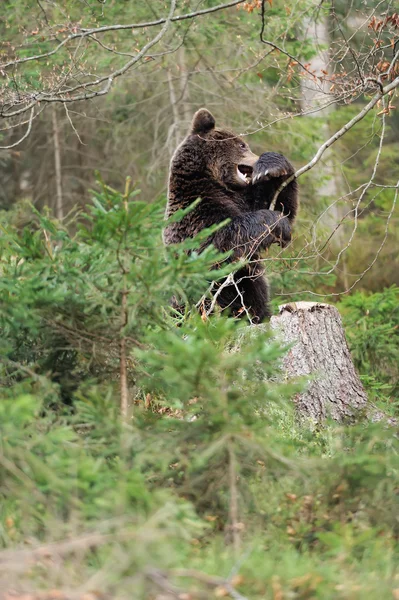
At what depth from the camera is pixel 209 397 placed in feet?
12.7

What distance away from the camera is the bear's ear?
28.3 ft

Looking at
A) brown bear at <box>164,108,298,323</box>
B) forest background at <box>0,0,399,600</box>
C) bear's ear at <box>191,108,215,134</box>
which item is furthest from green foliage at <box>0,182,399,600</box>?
bear's ear at <box>191,108,215,134</box>

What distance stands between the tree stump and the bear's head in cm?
204

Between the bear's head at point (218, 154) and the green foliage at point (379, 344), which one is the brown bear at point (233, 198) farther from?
the green foliage at point (379, 344)

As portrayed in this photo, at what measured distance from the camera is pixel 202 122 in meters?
8.67

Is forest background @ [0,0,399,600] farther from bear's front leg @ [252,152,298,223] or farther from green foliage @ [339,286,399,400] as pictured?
green foliage @ [339,286,399,400]

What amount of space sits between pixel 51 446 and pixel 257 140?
10.4m

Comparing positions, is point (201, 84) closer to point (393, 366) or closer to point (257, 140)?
point (257, 140)

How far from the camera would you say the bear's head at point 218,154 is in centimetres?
854

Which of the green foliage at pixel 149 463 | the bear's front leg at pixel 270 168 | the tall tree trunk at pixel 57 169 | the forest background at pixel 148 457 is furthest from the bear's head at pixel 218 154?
the tall tree trunk at pixel 57 169

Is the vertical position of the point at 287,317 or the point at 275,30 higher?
the point at 275,30

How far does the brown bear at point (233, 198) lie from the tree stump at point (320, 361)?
0.80m

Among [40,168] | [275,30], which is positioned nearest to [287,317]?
[275,30]

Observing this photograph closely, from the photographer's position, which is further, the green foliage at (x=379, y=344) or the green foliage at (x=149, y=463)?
the green foliage at (x=379, y=344)
